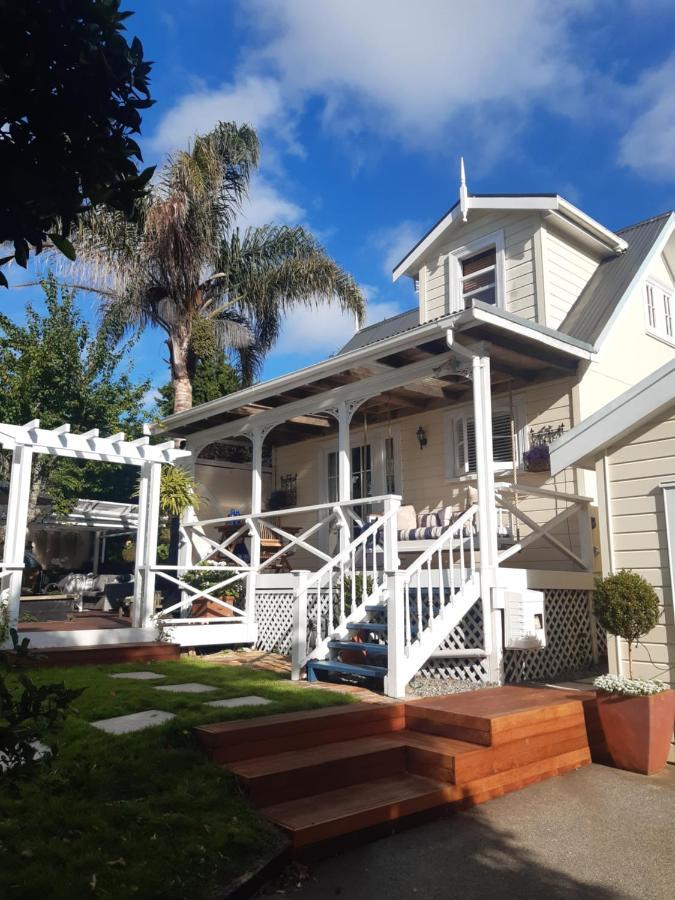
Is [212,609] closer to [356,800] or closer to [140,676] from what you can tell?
[140,676]

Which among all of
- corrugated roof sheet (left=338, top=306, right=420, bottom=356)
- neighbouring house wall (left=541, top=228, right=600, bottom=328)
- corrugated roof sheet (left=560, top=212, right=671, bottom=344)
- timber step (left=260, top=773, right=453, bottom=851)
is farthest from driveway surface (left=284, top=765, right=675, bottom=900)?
corrugated roof sheet (left=338, top=306, right=420, bottom=356)

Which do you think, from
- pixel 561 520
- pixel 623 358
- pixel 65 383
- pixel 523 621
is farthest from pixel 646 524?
pixel 65 383

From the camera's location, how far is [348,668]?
684cm

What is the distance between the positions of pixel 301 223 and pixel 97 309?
5592mm

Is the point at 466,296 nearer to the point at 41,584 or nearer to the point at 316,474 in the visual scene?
the point at 316,474

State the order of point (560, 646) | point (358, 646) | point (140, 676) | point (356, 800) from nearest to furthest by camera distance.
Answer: point (356, 800), point (358, 646), point (140, 676), point (560, 646)

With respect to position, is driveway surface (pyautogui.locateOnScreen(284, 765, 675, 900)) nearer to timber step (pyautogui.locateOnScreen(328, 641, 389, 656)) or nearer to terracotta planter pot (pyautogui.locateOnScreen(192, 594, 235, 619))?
timber step (pyautogui.locateOnScreen(328, 641, 389, 656))

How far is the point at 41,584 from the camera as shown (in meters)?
16.4

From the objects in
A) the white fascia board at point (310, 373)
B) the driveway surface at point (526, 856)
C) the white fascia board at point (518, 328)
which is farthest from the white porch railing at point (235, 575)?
the driveway surface at point (526, 856)

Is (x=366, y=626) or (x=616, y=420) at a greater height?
(x=616, y=420)

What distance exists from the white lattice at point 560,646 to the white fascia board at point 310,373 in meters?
3.36

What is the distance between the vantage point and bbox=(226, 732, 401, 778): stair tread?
4.30 m

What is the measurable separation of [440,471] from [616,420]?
14.6 feet

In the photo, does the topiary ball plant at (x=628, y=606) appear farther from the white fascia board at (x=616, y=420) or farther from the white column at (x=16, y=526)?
the white column at (x=16, y=526)
